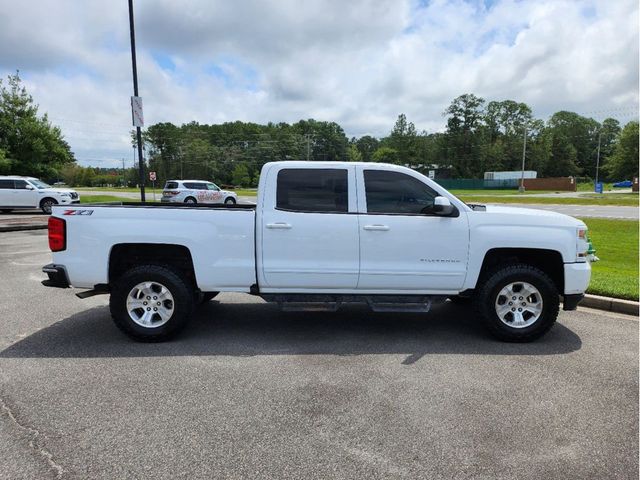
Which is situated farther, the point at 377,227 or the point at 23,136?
the point at 23,136

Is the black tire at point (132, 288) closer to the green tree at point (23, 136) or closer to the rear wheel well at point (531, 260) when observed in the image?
the rear wheel well at point (531, 260)

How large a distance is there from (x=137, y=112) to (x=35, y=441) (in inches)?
393

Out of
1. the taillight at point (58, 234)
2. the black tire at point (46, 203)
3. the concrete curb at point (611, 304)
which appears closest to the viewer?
the taillight at point (58, 234)

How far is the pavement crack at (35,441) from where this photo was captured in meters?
2.66

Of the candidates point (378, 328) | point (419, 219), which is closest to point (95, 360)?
point (378, 328)

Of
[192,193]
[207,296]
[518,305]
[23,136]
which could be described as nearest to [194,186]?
[192,193]

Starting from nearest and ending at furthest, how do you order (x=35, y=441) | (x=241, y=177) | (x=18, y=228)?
(x=35, y=441)
(x=18, y=228)
(x=241, y=177)

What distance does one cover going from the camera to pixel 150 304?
15.6ft

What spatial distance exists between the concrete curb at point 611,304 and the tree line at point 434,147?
7450 centimetres

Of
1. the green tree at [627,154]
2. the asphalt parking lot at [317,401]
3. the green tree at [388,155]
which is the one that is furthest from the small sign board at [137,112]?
the green tree at [388,155]

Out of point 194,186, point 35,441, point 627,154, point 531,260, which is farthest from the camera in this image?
point 627,154

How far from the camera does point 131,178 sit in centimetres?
10881

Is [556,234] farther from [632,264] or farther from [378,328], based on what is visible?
[632,264]

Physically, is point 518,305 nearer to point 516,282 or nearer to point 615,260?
point 516,282
